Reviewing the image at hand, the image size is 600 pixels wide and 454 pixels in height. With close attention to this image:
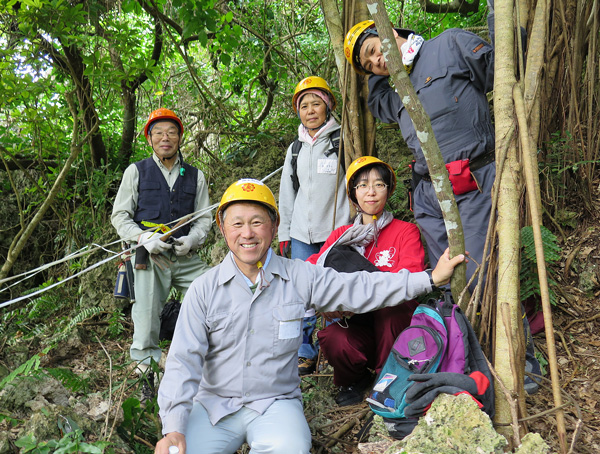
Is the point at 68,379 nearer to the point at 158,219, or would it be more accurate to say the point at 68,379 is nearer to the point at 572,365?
the point at 158,219

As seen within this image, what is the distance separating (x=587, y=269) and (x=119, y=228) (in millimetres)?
3741

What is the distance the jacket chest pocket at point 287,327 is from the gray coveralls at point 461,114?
1.13m

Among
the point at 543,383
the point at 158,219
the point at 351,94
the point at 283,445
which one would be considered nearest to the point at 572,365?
the point at 543,383

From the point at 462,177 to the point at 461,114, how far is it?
417 mm

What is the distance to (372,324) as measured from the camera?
3082 mm

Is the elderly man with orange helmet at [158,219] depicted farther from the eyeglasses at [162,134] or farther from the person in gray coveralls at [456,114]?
the person in gray coveralls at [456,114]

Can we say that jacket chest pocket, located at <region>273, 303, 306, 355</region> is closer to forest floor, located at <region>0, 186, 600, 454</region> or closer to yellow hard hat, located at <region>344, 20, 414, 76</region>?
forest floor, located at <region>0, 186, 600, 454</region>

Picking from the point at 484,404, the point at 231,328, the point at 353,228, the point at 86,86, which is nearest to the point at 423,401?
the point at 484,404

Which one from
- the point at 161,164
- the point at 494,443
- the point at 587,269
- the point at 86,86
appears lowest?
the point at 494,443

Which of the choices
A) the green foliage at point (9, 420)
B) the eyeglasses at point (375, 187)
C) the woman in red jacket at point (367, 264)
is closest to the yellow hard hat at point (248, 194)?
the woman in red jacket at point (367, 264)

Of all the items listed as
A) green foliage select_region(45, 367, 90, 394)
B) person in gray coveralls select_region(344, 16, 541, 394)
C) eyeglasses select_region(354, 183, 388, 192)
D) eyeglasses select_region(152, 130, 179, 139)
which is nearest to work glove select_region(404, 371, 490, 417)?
person in gray coveralls select_region(344, 16, 541, 394)

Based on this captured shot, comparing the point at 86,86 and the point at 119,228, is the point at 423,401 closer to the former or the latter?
the point at 119,228

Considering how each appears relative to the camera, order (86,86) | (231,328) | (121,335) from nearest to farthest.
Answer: (231,328), (121,335), (86,86)

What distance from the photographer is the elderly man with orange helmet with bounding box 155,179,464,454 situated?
2.28 meters
